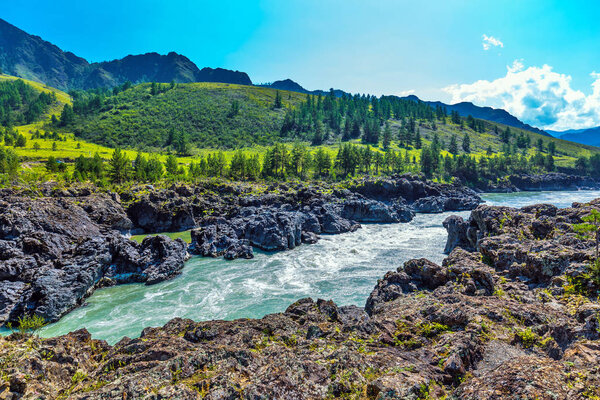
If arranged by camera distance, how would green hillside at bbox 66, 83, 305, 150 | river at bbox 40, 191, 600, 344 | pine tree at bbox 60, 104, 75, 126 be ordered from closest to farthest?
river at bbox 40, 191, 600, 344
green hillside at bbox 66, 83, 305, 150
pine tree at bbox 60, 104, 75, 126

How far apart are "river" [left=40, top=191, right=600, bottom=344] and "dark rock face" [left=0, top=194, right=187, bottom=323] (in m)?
1.79

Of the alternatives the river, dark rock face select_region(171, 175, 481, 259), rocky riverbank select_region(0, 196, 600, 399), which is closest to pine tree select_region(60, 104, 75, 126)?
dark rock face select_region(171, 175, 481, 259)

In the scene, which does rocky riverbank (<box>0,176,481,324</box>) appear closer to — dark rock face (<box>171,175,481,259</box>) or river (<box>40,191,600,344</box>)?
dark rock face (<box>171,175,481,259</box>)

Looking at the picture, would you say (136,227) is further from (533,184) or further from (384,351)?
(533,184)

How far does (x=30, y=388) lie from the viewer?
10664mm

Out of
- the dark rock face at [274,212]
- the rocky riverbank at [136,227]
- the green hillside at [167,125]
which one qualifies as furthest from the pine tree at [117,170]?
the green hillside at [167,125]

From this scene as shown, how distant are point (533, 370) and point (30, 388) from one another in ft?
53.6

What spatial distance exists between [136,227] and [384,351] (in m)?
60.5

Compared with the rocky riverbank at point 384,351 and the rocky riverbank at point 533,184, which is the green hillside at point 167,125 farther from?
the rocky riverbank at point 384,351

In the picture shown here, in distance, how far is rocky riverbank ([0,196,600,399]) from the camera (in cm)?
944

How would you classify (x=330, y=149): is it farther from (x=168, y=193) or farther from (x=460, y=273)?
(x=460, y=273)

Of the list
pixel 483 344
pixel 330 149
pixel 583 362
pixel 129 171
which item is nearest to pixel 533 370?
pixel 583 362

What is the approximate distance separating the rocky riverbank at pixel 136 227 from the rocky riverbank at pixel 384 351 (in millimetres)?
19785

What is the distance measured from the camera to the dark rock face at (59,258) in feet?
93.1
